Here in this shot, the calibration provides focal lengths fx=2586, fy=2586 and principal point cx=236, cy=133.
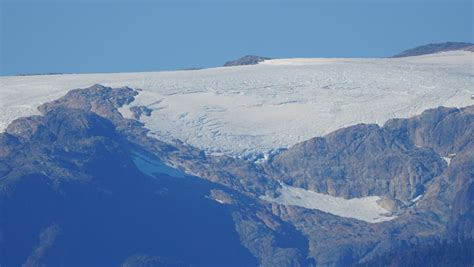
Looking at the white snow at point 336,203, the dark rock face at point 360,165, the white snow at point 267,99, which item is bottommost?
the white snow at point 336,203

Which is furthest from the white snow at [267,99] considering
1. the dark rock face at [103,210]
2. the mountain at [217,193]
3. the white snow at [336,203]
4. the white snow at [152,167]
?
the white snow at [336,203]

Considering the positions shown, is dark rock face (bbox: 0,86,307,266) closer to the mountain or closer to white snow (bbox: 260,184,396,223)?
the mountain

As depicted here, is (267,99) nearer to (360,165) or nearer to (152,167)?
(360,165)

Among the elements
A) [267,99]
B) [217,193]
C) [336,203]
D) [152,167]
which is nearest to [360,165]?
[336,203]

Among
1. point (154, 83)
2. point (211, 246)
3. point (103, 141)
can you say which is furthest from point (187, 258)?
point (154, 83)

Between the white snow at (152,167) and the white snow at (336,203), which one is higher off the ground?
the white snow at (152,167)

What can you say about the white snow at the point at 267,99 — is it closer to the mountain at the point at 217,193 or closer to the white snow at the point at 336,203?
the mountain at the point at 217,193

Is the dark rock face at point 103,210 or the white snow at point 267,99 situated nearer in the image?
the dark rock face at point 103,210

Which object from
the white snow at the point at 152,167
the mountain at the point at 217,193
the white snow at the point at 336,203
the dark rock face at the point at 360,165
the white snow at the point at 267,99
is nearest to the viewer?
the mountain at the point at 217,193
